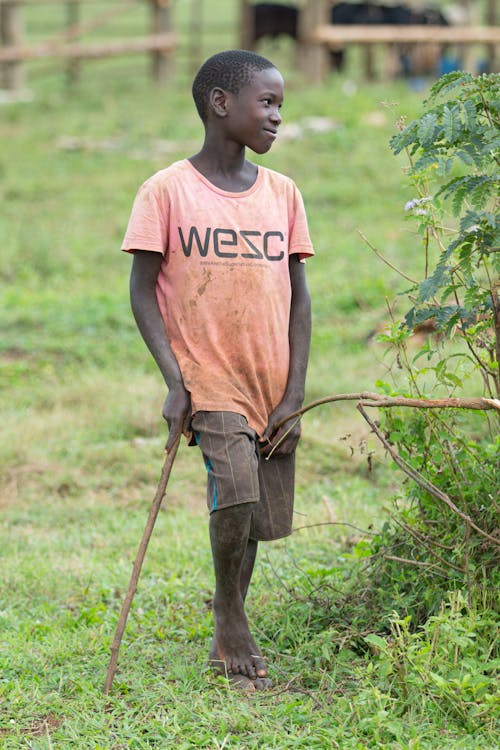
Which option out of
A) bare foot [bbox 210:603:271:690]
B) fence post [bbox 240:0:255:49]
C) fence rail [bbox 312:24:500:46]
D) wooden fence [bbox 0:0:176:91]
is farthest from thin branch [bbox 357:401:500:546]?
fence post [bbox 240:0:255:49]

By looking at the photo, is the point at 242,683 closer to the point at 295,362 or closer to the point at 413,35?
the point at 295,362

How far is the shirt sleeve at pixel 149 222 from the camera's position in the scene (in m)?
3.20

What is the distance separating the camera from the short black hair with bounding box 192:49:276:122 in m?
3.24

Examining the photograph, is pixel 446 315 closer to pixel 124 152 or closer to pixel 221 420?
pixel 221 420

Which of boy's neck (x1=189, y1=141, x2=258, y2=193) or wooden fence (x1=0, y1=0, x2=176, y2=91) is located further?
wooden fence (x1=0, y1=0, x2=176, y2=91)

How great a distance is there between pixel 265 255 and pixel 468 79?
735mm

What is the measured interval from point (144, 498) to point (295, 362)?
1.92m

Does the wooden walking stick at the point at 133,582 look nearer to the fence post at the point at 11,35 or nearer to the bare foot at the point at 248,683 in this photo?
the bare foot at the point at 248,683

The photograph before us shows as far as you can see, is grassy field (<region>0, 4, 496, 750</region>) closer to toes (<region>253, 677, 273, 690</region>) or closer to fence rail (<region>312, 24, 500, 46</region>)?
toes (<region>253, 677, 273, 690</region>)

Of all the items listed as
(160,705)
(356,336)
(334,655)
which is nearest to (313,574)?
(334,655)

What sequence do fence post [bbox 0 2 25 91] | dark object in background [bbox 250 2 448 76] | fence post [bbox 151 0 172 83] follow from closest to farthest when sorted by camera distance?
1. fence post [bbox 0 2 25 91]
2. fence post [bbox 151 0 172 83]
3. dark object in background [bbox 250 2 448 76]

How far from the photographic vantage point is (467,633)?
2986 millimetres

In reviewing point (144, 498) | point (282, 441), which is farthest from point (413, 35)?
point (282, 441)

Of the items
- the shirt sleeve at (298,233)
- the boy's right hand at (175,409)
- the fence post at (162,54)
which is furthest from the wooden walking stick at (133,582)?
the fence post at (162,54)
